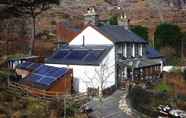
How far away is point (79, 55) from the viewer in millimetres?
39938

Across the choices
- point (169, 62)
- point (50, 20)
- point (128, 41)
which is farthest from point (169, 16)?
point (128, 41)

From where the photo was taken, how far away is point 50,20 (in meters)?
103

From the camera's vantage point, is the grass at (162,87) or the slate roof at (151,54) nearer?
the grass at (162,87)

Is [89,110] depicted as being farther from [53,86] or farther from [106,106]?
[53,86]

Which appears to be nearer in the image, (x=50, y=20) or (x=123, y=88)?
(x=123, y=88)

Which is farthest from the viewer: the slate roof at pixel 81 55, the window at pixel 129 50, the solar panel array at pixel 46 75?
the window at pixel 129 50

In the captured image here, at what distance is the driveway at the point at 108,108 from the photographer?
30.2 meters

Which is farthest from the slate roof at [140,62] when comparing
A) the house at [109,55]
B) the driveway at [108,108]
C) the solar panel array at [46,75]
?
the solar panel array at [46,75]

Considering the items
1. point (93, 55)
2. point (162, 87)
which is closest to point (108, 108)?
point (162, 87)

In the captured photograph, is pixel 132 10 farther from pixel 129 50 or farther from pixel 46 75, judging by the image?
pixel 46 75

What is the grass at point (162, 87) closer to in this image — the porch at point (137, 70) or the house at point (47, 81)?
the porch at point (137, 70)

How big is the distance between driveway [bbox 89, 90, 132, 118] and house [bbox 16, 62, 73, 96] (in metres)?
3.25

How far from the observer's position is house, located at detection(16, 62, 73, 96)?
111 ft

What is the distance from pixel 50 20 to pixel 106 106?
72461 millimetres
